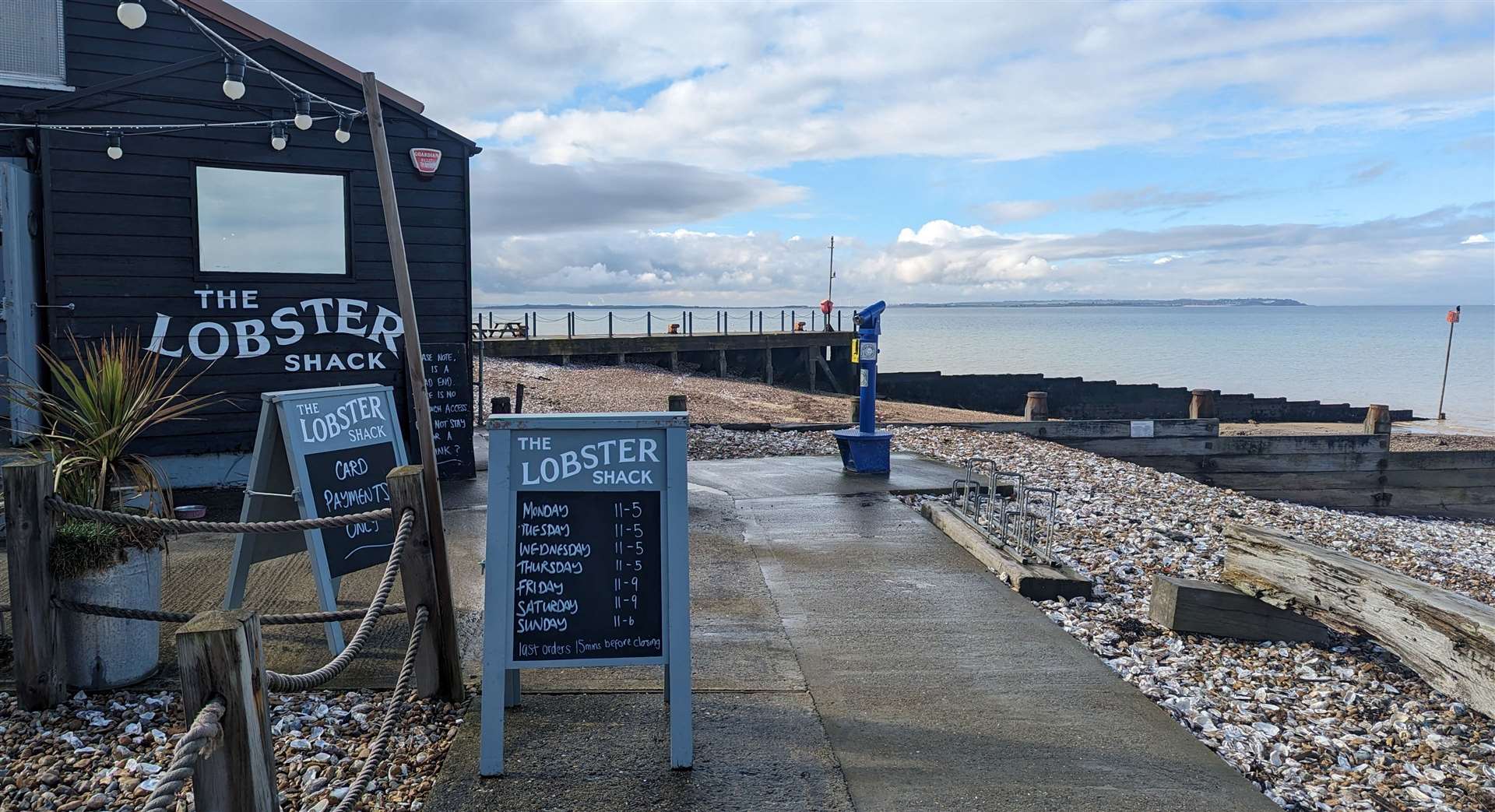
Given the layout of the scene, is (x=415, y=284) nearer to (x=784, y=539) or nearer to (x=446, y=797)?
(x=784, y=539)

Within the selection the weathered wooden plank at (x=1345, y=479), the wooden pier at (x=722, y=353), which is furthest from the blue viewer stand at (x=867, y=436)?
the wooden pier at (x=722, y=353)

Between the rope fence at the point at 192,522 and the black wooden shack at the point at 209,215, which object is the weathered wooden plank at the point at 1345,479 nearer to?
the black wooden shack at the point at 209,215

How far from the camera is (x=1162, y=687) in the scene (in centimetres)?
440

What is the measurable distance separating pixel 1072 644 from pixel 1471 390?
54.0m

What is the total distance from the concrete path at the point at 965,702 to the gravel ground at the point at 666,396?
12.7 meters

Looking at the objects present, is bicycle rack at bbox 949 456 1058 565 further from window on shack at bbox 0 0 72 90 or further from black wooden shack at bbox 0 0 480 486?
window on shack at bbox 0 0 72 90

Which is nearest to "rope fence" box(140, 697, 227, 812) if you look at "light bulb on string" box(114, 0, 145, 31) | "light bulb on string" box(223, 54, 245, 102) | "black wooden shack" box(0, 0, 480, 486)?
"light bulb on string" box(114, 0, 145, 31)

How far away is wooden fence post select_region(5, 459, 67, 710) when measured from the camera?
3701 millimetres

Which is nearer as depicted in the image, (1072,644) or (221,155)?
(1072,644)

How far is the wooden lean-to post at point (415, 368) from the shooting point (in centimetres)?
376

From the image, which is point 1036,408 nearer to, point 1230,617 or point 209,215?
point 1230,617

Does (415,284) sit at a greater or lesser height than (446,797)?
greater

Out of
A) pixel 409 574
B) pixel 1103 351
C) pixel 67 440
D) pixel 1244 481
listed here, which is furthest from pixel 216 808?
pixel 1103 351

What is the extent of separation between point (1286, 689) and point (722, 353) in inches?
1197
